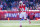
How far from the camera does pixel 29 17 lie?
3.46 m

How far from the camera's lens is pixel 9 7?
363 centimetres

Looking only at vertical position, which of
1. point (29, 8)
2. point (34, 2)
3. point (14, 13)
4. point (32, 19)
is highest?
point (34, 2)

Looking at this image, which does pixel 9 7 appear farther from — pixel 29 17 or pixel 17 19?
pixel 29 17

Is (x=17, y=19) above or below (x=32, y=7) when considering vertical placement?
below

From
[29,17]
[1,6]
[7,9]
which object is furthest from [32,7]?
[1,6]

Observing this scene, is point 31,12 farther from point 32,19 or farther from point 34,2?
point 34,2

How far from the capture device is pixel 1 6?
142 inches

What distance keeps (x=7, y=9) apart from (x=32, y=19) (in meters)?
1.40

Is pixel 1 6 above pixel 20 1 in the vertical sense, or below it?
below

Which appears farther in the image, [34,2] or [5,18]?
[34,2]

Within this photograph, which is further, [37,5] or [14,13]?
[37,5]

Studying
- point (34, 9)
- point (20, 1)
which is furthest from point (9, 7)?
point (34, 9)

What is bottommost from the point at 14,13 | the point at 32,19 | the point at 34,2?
the point at 32,19

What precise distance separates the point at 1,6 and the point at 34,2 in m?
1.79
